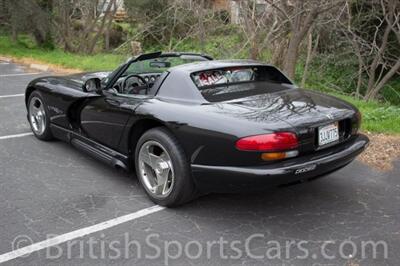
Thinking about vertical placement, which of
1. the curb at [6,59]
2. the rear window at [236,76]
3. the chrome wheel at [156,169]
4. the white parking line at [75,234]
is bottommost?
the white parking line at [75,234]

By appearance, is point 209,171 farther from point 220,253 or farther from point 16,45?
point 16,45

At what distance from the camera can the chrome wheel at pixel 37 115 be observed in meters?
5.53

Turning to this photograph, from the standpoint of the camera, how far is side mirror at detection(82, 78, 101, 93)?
14.9 feet

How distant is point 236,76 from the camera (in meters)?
4.21

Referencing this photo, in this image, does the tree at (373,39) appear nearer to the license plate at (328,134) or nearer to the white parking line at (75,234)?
the license plate at (328,134)

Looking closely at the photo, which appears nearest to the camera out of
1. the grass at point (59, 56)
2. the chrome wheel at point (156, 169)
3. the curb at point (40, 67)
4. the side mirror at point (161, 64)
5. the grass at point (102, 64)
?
the chrome wheel at point (156, 169)

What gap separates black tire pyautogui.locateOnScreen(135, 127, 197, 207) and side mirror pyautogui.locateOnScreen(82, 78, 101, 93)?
1.05 metres

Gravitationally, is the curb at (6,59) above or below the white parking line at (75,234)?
above

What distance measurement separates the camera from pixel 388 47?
13.6 m

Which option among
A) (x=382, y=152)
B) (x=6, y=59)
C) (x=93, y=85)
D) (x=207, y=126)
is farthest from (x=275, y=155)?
(x=6, y=59)

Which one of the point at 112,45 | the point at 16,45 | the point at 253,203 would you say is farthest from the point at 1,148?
the point at 112,45

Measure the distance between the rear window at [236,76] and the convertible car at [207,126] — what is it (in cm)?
1

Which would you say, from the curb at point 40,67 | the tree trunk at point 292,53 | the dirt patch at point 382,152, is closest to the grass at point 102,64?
the dirt patch at point 382,152

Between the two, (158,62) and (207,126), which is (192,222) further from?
(158,62)
